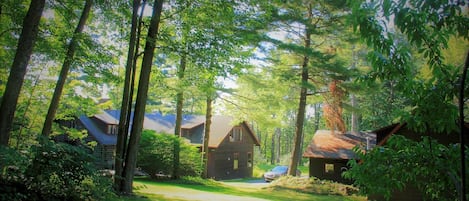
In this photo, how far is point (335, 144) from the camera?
911 inches

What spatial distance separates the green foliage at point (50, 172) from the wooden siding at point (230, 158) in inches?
850

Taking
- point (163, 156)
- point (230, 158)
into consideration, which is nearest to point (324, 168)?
point (163, 156)

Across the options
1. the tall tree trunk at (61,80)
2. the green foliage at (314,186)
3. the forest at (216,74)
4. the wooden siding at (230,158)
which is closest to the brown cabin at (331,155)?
the forest at (216,74)

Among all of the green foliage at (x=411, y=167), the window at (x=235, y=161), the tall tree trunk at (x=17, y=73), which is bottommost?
the window at (x=235, y=161)

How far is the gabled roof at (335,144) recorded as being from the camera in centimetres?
2175

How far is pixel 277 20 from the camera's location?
18984 millimetres

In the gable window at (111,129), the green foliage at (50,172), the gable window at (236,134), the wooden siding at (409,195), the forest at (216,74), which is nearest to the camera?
the forest at (216,74)

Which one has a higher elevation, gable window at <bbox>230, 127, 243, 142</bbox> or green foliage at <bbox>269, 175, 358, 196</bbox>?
gable window at <bbox>230, 127, 243, 142</bbox>

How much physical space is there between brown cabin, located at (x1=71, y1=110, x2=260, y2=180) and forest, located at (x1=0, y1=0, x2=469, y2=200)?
4871 mm

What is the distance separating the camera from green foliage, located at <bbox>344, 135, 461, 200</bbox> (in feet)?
11.2

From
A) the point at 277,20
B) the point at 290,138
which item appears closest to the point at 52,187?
the point at 277,20

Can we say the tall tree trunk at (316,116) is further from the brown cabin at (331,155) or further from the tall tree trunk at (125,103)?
the tall tree trunk at (125,103)

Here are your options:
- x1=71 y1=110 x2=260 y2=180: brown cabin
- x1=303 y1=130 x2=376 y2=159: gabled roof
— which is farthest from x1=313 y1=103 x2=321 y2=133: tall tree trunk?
x1=303 y1=130 x2=376 y2=159: gabled roof

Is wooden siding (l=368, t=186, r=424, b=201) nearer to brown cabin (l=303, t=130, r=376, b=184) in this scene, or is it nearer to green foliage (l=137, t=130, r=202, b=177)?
brown cabin (l=303, t=130, r=376, b=184)
